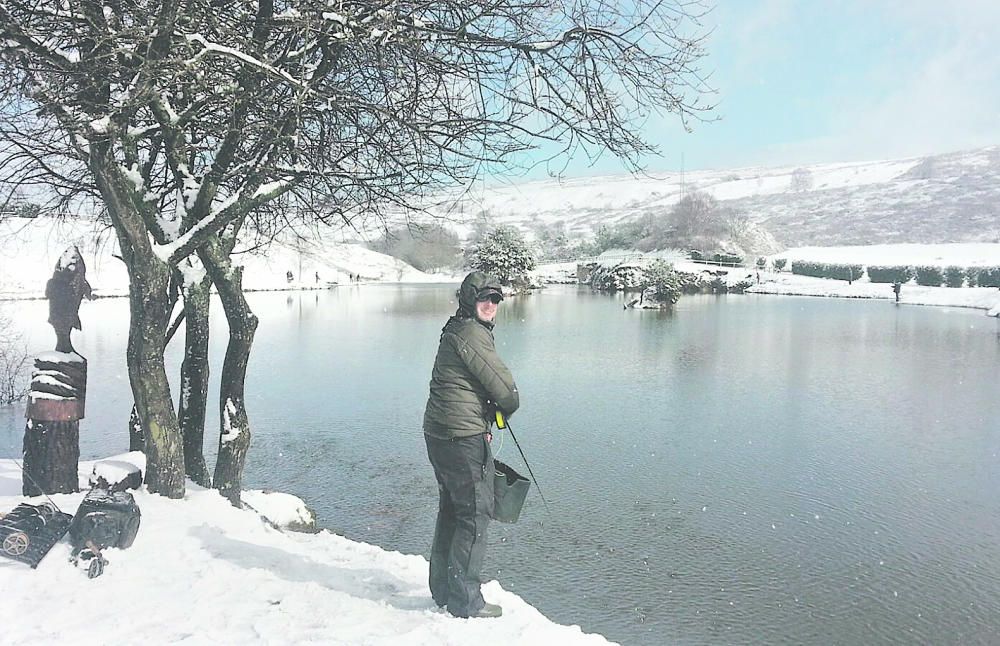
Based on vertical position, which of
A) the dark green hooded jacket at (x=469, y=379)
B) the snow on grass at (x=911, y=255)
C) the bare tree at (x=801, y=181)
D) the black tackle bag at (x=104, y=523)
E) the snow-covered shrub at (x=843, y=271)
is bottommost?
the black tackle bag at (x=104, y=523)

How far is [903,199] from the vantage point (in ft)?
410

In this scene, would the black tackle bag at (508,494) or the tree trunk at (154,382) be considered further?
the tree trunk at (154,382)

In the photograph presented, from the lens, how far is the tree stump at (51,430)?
500 cm

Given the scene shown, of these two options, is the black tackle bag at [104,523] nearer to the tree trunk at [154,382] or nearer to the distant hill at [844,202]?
the tree trunk at [154,382]

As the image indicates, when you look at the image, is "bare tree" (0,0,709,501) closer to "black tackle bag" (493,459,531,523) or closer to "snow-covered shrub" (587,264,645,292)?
"black tackle bag" (493,459,531,523)

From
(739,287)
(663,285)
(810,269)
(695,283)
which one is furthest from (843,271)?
(663,285)

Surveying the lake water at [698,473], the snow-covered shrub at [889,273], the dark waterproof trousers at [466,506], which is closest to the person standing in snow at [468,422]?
the dark waterproof trousers at [466,506]

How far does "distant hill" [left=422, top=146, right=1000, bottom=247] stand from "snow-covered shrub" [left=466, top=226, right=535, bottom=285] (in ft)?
93.6

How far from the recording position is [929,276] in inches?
1816

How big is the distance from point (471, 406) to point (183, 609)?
5.62 ft

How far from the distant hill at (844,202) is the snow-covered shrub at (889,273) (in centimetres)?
3445

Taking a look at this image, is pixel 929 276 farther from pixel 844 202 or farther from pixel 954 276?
pixel 844 202

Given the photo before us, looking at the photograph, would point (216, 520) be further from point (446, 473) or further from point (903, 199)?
point (903, 199)

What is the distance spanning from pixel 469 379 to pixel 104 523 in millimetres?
2191
